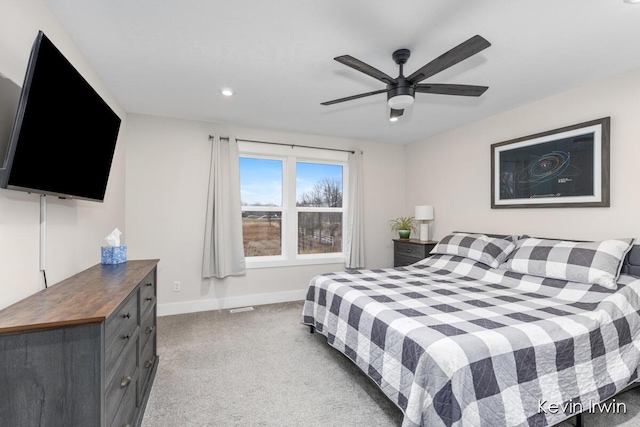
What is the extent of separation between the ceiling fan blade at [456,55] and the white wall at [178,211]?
262cm

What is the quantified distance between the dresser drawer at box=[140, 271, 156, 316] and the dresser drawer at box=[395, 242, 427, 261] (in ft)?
10.3

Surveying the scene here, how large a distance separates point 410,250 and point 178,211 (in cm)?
312

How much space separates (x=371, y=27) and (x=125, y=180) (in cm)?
315

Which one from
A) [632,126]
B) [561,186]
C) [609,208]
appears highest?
[632,126]

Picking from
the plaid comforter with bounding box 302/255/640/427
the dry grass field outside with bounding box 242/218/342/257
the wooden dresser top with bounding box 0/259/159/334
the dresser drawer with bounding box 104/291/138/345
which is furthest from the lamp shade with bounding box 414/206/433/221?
the dresser drawer with bounding box 104/291/138/345

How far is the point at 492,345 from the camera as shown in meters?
1.49

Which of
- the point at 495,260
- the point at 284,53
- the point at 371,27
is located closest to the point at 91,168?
the point at 284,53

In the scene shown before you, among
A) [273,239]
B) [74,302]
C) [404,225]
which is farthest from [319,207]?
[74,302]

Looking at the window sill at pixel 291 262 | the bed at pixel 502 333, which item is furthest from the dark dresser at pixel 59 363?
the window sill at pixel 291 262

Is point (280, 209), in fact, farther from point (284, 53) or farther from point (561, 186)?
point (561, 186)

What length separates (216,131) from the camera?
3881 mm

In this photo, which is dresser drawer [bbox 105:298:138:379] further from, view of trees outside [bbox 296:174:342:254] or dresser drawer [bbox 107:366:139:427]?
view of trees outside [bbox 296:174:342:254]

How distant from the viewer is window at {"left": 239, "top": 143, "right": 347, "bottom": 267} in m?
4.19

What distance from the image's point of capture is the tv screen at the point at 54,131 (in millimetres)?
1191
